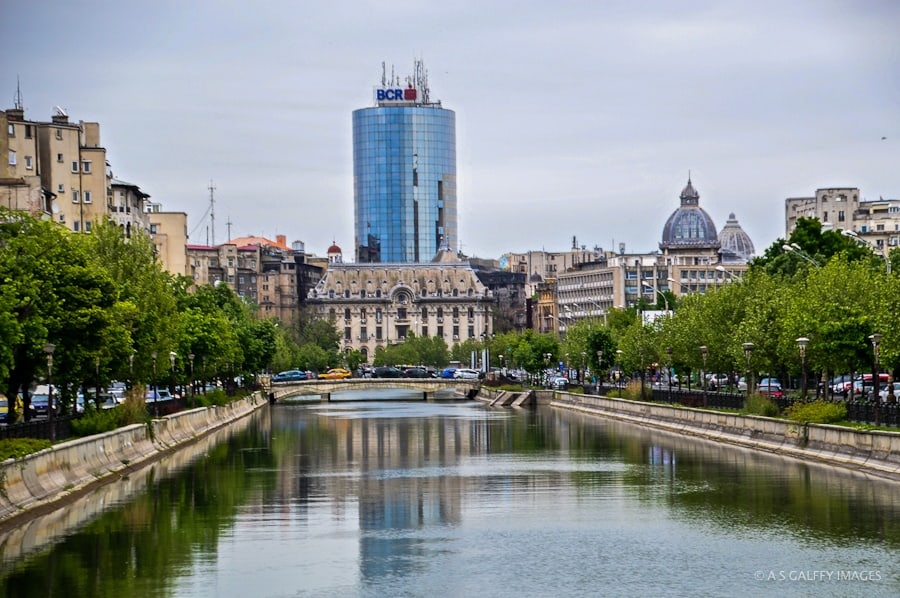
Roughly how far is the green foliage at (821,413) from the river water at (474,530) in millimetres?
2235

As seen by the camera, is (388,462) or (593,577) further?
(388,462)

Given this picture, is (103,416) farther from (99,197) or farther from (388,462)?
(99,197)

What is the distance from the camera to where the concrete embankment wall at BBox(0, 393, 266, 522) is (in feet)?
145

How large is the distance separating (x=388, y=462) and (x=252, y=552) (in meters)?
31.6

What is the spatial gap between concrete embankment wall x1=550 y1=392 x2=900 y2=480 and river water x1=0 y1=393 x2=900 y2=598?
1191mm

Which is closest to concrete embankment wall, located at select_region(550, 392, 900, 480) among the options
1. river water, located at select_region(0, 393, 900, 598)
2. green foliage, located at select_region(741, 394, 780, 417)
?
green foliage, located at select_region(741, 394, 780, 417)

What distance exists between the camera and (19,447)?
45.7 meters

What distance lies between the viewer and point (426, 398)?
617 feet

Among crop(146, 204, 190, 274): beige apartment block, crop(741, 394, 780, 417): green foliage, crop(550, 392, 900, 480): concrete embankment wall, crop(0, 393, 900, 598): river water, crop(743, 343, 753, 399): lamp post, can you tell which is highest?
crop(146, 204, 190, 274): beige apartment block

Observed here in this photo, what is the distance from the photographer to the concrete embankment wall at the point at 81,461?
44156mm

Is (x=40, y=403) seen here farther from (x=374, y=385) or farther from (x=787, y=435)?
(x=374, y=385)

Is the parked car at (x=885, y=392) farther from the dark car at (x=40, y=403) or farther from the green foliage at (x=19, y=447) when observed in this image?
the green foliage at (x=19, y=447)

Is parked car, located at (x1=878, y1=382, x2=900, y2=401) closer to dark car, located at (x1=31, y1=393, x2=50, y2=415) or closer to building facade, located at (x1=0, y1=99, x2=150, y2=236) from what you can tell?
dark car, located at (x1=31, y1=393, x2=50, y2=415)

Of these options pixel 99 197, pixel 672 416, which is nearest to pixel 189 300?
pixel 99 197
